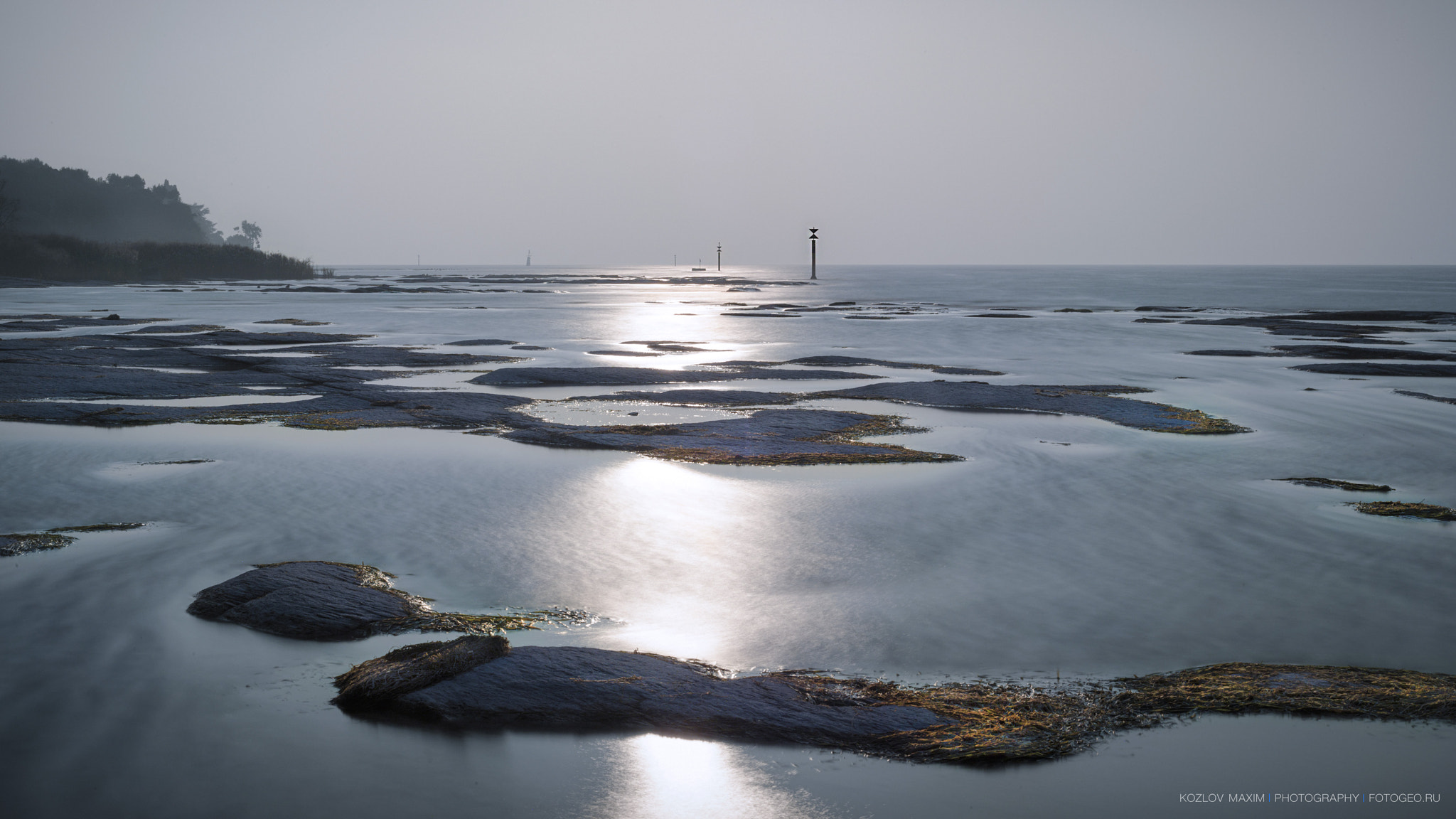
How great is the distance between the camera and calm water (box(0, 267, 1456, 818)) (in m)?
4.90

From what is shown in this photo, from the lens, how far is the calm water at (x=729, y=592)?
4.90 meters

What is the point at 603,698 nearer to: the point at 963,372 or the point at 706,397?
the point at 706,397

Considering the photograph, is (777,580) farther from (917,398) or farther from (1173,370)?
(1173,370)

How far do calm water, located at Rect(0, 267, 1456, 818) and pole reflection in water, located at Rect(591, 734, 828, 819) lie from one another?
0.07 feet

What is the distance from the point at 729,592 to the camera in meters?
7.93

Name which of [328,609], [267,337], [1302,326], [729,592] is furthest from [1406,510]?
[1302,326]

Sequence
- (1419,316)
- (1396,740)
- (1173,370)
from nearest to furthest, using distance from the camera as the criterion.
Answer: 1. (1396,740)
2. (1173,370)
3. (1419,316)

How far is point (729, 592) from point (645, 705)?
2.34 meters

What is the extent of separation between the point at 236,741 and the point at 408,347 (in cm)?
2551

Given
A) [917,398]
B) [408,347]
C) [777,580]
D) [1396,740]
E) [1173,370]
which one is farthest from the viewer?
[408,347]

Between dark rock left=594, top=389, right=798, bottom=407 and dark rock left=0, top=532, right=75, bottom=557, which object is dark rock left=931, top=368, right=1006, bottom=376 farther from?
dark rock left=0, top=532, right=75, bottom=557

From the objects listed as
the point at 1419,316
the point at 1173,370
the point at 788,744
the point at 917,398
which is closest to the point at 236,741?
the point at 788,744

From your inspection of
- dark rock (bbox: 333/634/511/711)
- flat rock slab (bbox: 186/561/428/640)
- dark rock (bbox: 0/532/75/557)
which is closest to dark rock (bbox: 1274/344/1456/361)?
flat rock slab (bbox: 186/561/428/640)

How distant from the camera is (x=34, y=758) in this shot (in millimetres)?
4992
